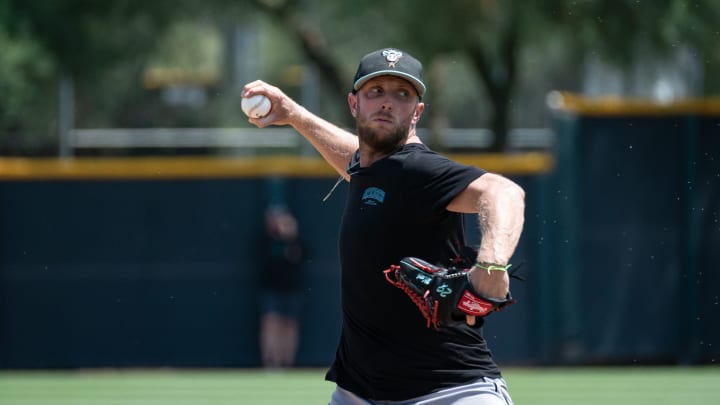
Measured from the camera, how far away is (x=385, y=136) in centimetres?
455

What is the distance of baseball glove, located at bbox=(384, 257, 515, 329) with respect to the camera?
388cm

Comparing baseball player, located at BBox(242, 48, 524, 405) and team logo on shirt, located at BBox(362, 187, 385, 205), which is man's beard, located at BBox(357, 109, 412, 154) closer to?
baseball player, located at BBox(242, 48, 524, 405)

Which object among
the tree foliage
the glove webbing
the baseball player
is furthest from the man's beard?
the tree foliage

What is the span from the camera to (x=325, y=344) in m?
15.1

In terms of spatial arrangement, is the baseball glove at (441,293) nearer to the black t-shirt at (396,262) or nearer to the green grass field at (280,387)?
the black t-shirt at (396,262)

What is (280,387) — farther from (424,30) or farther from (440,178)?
(440,178)

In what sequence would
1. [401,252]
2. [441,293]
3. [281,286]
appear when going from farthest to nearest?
[281,286], [401,252], [441,293]

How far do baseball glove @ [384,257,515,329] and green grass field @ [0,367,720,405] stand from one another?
6.53 metres

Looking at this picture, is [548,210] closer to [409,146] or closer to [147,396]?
[147,396]

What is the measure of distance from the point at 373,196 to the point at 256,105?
113 cm

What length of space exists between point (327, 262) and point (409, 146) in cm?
1075

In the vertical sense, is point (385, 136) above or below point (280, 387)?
above

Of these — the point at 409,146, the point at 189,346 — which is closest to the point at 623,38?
the point at 189,346

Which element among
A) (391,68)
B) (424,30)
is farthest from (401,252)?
(424,30)
